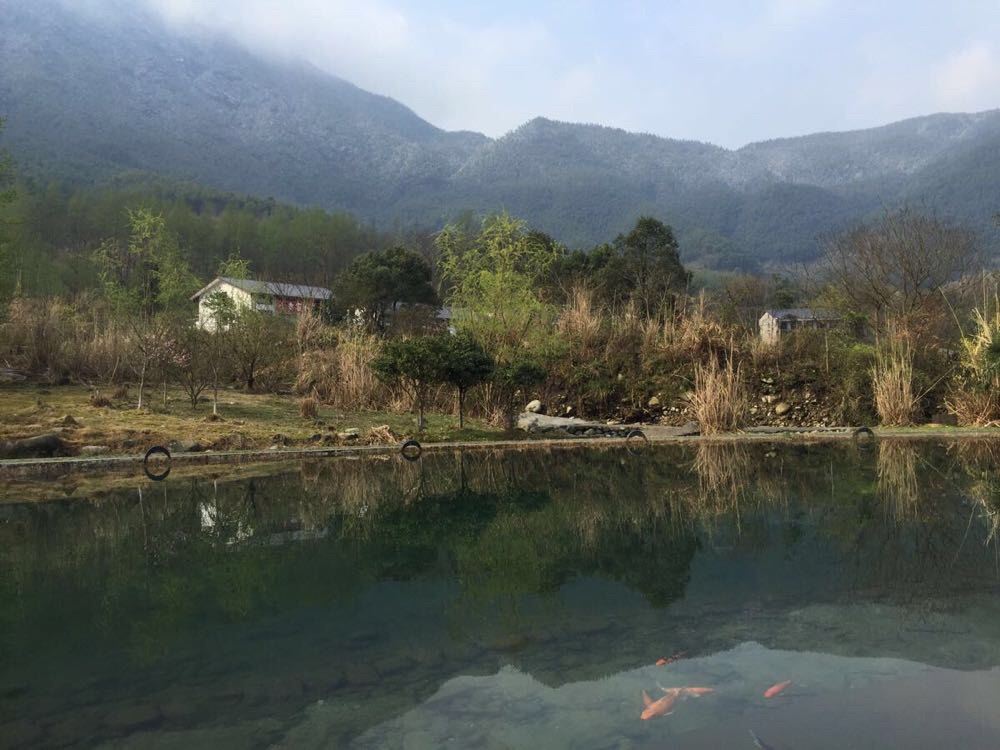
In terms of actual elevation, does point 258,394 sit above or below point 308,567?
above

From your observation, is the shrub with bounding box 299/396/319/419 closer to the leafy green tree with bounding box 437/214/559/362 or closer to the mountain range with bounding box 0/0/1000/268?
the leafy green tree with bounding box 437/214/559/362

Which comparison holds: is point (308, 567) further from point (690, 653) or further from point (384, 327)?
point (384, 327)

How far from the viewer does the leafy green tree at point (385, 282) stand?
101ft

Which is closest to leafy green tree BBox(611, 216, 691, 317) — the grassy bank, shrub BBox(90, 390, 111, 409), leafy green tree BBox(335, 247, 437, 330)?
leafy green tree BBox(335, 247, 437, 330)

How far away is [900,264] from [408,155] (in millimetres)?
103436

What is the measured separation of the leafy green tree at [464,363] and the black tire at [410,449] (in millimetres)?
1215

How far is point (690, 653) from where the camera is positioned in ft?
11.4

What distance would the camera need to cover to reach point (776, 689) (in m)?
3.08

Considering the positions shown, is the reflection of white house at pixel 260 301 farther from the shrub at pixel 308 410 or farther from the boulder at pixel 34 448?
the boulder at pixel 34 448

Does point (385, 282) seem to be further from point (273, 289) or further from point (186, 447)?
point (186, 447)

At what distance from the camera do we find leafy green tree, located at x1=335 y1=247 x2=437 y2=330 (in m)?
30.7

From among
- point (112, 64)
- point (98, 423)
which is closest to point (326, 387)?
point (98, 423)

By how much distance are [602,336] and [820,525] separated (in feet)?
30.1

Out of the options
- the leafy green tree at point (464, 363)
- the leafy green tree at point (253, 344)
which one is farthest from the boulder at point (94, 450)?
the leafy green tree at point (253, 344)
